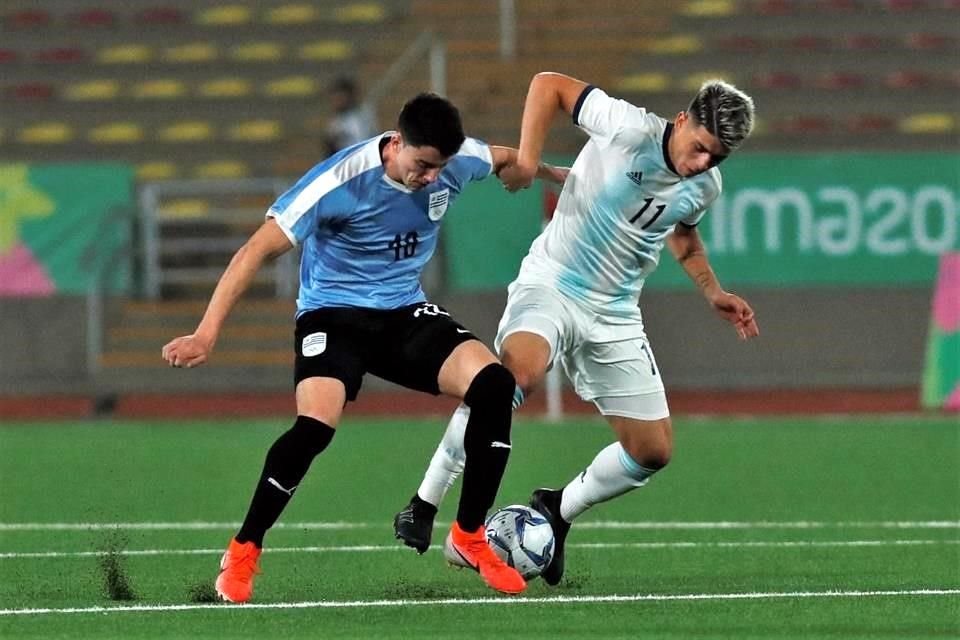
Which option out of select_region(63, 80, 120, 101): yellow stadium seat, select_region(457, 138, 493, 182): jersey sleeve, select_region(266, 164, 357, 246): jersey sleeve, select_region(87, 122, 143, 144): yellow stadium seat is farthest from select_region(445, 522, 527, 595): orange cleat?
select_region(63, 80, 120, 101): yellow stadium seat

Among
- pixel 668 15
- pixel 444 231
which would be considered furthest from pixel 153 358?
pixel 668 15

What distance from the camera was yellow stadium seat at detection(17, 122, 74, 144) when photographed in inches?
901

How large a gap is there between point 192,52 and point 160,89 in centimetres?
71

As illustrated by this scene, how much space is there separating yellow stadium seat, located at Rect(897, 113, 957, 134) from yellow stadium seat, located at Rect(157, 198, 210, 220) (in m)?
7.81

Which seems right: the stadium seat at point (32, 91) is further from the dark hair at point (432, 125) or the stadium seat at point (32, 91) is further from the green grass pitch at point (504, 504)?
the dark hair at point (432, 125)

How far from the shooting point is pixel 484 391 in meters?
7.41

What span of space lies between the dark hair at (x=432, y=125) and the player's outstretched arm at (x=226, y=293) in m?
0.61

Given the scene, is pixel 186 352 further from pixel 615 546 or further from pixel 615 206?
pixel 615 546

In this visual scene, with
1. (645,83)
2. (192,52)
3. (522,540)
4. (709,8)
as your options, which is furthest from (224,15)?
(522,540)

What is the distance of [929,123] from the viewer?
22016mm

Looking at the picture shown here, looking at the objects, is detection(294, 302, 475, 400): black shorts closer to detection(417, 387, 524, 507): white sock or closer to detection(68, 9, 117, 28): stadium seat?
detection(417, 387, 524, 507): white sock

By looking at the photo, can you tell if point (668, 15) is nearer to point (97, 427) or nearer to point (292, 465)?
point (97, 427)

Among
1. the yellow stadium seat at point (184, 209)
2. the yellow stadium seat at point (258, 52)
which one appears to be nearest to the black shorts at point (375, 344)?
the yellow stadium seat at point (184, 209)

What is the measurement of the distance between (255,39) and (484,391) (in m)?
17.2
